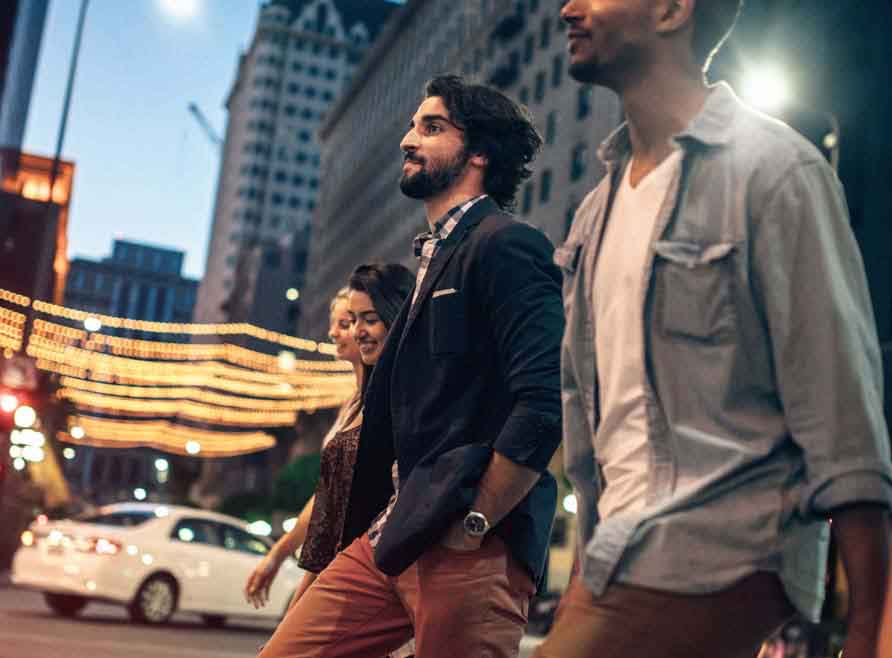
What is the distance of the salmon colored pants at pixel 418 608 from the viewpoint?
3.50 metres

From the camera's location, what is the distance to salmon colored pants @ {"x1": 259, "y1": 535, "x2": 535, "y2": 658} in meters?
3.50

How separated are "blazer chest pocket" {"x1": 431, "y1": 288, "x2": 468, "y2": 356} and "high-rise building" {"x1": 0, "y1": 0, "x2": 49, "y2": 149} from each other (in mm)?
36238

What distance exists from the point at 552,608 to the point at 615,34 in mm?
23432

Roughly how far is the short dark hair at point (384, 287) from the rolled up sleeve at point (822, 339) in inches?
115

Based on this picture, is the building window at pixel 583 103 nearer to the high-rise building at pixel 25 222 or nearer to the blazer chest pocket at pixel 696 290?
the high-rise building at pixel 25 222

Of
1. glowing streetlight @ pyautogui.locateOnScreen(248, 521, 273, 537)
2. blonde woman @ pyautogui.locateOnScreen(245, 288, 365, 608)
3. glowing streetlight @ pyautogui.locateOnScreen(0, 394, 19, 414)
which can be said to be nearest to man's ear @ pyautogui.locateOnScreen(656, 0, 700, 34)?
blonde woman @ pyautogui.locateOnScreen(245, 288, 365, 608)

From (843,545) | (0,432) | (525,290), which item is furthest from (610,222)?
(0,432)

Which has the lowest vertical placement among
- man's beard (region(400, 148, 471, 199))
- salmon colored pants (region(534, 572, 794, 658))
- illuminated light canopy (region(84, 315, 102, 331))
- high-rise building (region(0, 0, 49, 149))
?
salmon colored pants (region(534, 572, 794, 658))

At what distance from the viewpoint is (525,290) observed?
368cm

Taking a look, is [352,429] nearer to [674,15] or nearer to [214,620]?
[674,15]

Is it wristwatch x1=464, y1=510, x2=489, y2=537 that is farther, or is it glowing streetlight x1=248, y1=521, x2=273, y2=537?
glowing streetlight x1=248, y1=521, x2=273, y2=537

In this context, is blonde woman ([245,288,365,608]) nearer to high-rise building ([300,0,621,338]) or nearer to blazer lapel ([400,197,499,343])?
blazer lapel ([400,197,499,343])

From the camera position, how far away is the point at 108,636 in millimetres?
14289

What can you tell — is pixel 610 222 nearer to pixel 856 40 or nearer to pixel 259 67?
pixel 856 40
